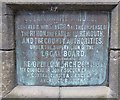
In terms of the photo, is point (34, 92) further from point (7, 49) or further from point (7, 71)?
point (7, 49)

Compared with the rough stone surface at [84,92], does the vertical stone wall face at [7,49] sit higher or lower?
higher

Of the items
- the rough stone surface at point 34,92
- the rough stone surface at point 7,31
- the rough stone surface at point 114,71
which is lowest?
the rough stone surface at point 34,92

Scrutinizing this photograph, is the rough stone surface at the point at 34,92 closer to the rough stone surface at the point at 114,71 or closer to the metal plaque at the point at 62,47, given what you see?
the metal plaque at the point at 62,47

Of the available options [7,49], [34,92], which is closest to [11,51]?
[7,49]

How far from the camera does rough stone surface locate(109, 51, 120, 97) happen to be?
1604mm

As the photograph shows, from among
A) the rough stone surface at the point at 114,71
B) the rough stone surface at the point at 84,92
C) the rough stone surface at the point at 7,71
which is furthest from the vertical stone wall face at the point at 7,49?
the rough stone surface at the point at 114,71

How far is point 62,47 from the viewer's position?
5.44 feet

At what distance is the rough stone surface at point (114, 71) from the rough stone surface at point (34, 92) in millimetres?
415

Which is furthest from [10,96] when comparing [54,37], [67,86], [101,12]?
[101,12]

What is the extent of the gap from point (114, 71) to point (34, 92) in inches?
24.1

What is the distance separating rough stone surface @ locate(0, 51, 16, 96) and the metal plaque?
0.18ft

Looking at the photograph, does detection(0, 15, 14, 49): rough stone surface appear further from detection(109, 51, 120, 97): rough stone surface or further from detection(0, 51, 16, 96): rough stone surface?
detection(109, 51, 120, 97): rough stone surface

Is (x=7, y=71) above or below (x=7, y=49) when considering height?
below

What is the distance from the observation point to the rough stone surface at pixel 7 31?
62.3 inches
